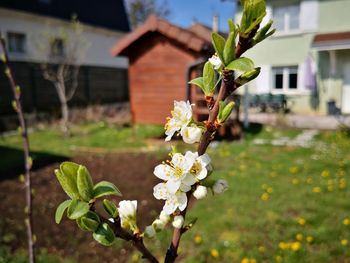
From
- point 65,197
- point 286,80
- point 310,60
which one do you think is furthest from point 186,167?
point 310,60

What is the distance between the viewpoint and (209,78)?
0.73 meters

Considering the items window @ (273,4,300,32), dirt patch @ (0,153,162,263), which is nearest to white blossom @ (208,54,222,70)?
dirt patch @ (0,153,162,263)

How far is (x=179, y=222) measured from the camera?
748 mm

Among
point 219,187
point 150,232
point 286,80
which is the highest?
point 286,80

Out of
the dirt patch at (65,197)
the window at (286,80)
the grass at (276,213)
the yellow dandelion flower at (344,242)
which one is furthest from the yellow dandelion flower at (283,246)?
the window at (286,80)

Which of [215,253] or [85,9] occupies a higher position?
[85,9]

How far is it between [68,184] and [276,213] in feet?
13.4

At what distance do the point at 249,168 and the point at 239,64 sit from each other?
236 inches

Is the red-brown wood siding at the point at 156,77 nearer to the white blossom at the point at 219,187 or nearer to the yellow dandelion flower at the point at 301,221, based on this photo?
the yellow dandelion flower at the point at 301,221

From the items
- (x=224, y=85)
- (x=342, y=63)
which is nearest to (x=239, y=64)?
(x=224, y=85)

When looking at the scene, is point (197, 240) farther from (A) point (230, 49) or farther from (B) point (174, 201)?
(A) point (230, 49)

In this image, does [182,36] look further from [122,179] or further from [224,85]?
[224,85]

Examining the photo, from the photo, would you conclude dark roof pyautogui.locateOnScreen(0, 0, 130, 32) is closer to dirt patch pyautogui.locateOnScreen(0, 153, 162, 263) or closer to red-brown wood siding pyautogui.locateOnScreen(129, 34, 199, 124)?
red-brown wood siding pyautogui.locateOnScreen(129, 34, 199, 124)

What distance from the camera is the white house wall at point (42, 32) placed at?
14.5m
